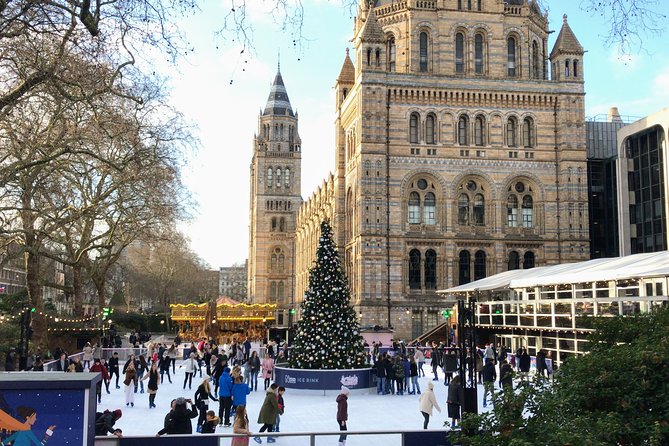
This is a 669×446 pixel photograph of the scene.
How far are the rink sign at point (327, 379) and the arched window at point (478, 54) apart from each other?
103ft

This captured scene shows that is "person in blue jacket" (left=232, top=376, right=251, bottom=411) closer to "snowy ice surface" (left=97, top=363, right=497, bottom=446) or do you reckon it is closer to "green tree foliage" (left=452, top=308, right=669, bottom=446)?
"snowy ice surface" (left=97, top=363, right=497, bottom=446)

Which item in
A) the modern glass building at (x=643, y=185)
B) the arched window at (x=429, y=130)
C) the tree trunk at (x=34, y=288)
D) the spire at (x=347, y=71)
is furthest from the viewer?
the spire at (x=347, y=71)

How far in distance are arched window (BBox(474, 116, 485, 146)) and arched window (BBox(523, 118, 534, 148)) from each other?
115 inches

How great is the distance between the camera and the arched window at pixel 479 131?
160 ft

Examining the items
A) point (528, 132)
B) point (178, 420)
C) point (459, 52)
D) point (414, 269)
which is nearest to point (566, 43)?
point (528, 132)

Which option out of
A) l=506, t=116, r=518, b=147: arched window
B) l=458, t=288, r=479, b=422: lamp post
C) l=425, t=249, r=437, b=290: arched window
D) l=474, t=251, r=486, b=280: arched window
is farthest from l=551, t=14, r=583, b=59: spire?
l=458, t=288, r=479, b=422: lamp post

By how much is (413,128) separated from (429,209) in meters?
5.57

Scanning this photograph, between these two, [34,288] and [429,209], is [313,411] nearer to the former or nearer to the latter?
[34,288]

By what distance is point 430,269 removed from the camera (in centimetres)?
4797

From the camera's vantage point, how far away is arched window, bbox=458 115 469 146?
4872cm

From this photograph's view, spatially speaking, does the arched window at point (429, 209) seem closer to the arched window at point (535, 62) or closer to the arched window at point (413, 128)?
the arched window at point (413, 128)

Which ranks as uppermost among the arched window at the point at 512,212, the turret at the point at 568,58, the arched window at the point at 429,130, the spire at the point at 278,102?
the spire at the point at 278,102

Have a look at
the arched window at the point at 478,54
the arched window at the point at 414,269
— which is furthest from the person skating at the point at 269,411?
the arched window at the point at 478,54

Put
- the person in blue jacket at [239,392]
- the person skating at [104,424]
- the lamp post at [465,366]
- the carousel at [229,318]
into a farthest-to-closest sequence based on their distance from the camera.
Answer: the carousel at [229,318]
the person in blue jacket at [239,392]
the lamp post at [465,366]
the person skating at [104,424]
